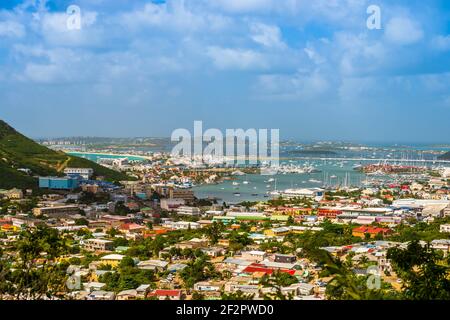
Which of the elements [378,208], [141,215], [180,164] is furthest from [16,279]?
[180,164]

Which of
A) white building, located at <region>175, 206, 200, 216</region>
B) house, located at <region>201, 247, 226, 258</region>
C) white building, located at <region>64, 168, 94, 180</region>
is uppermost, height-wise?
white building, located at <region>64, 168, 94, 180</region>

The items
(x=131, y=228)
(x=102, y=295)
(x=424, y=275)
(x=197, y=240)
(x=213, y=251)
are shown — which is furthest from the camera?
(x=131, y=228)

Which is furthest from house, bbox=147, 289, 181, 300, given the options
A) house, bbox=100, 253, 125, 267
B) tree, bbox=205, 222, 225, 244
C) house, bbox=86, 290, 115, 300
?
tree, bbox=205, 222, 225, 244

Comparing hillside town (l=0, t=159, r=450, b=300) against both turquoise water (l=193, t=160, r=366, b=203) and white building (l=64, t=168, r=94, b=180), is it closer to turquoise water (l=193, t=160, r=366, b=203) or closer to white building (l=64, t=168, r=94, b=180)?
white building (l=64, t=168, r=94, b=180)

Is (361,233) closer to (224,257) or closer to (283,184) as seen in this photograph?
(224,257)

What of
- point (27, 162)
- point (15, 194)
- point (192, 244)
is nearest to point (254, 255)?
point (192, 244)

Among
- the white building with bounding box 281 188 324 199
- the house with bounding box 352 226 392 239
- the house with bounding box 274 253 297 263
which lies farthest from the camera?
the white building with bounding box 281 188 324 199

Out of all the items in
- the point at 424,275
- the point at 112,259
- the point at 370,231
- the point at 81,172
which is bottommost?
the point at 370,231

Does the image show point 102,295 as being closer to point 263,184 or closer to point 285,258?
point 285,258
